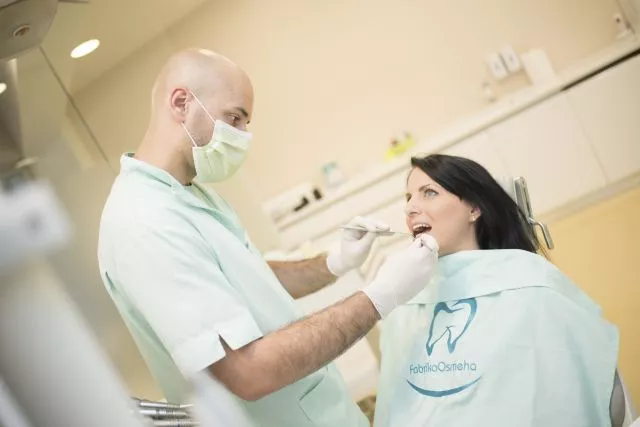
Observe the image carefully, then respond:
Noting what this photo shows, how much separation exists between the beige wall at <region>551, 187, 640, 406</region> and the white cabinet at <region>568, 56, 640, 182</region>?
0.96m

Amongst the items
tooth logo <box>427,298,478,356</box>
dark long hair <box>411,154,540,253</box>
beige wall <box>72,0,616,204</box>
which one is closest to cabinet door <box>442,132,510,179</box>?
beige wall <box>72,0,616,204</box>

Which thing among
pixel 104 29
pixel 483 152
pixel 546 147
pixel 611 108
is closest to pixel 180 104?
pixel 104 29

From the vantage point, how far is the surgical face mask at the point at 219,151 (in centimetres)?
149

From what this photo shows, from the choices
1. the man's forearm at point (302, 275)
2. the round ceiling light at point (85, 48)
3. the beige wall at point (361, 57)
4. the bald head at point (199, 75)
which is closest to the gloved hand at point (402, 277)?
the man's forearm at point (302, 275)

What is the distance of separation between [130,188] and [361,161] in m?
2.93

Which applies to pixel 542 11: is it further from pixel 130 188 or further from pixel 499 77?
pixel 130 188

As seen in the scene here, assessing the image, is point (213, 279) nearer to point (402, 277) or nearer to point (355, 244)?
point (402, 277)

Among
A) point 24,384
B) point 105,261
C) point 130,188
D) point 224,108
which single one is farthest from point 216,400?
point 224,108

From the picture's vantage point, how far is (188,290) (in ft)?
3.80

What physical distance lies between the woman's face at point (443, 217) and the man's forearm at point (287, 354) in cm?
58

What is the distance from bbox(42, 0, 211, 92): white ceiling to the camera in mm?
1868

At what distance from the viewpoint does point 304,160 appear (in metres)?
4.26

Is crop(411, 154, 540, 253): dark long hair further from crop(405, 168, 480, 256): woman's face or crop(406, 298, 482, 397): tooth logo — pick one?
crop(406, 298, 482, 397): tooth logo

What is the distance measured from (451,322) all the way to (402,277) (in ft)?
0.95
